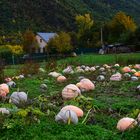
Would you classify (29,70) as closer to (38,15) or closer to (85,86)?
(85,86)

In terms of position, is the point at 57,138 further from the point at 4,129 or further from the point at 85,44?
the point at 85,44

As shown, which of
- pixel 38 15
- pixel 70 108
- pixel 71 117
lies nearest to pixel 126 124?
pixel 71 117

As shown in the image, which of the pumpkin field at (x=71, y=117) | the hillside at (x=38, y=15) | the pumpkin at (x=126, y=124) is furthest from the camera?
the hillside at (x=38, y=15)

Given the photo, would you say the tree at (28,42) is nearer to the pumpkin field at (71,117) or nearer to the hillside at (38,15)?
the hillside at (38,15)

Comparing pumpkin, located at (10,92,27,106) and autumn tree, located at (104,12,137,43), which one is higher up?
autumn tree, located at (104,12,137,43)

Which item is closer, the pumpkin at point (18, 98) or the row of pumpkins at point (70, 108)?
the row of pumpkins at point (70, 108)

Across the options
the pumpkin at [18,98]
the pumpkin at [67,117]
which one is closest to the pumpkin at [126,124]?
the pumpkin at [67,117]

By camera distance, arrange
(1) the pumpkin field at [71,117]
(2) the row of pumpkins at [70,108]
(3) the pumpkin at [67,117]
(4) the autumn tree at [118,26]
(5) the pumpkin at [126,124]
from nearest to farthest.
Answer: (1) the pumpkin field at [71,117] → (5) the pumpkin at [126,124] → (2) the row of pumpkins at [70,108] → (3) the pumpkin at [67,117] → (4) the autumn tree at [118,26]

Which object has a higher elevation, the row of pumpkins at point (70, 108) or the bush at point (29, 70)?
the row of pumpkins at point (70, 108)

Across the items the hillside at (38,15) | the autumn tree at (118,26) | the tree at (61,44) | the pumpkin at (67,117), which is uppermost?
the hillside at (38,15)

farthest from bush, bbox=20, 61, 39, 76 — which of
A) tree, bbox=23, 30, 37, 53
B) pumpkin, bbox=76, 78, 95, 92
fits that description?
tree, bbox=23, 30, 37, 53

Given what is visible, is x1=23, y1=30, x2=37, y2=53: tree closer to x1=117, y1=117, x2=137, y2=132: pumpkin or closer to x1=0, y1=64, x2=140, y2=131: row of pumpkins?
x1=0, y1=64, x2=140, y2=131: row of pumpkins

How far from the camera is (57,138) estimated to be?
20.0ft

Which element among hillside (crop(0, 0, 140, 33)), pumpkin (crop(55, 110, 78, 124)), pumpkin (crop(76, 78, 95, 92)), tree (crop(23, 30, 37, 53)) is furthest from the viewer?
hillside (crop(0, 0, 140, 33))
